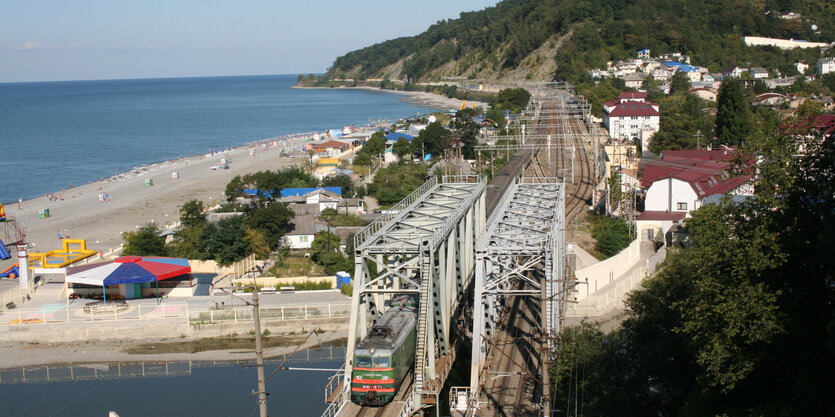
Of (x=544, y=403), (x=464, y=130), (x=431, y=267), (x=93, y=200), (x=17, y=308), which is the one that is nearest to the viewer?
(x=544, y=403)

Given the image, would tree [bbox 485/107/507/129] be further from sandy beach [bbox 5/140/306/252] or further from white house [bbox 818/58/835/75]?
white house [bbox 818/58/835/75]

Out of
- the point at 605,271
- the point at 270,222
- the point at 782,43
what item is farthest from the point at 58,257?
the point at 782,43

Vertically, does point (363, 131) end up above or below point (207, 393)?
above

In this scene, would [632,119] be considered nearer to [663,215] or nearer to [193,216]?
[663,215]

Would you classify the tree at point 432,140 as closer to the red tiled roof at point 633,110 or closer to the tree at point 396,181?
the tree at point 396,181

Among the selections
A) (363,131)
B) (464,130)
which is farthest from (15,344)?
(363,131)

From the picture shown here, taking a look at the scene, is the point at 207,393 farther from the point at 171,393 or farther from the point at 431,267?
the point at 431,267

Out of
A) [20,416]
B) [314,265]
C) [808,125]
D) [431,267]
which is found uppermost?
[808,125]
